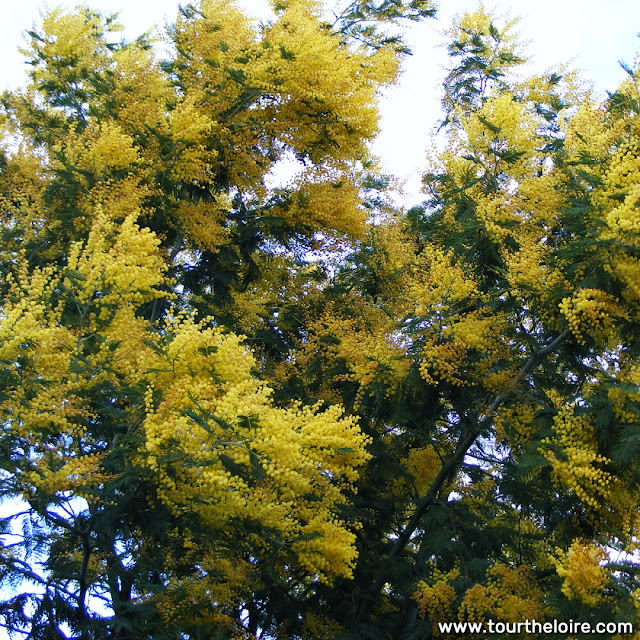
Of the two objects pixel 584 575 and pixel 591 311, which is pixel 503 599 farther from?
pixel 591 311

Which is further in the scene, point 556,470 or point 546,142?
point 546,142

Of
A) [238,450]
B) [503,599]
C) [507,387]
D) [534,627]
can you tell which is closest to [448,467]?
[507,387]

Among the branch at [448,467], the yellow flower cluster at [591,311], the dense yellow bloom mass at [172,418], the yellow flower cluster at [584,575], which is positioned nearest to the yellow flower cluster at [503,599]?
the yellow flower cluster at [584,575]

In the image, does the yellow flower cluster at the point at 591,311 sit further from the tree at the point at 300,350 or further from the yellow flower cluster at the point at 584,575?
the yellow flower cluster at the point at 584,575

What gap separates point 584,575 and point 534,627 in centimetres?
94

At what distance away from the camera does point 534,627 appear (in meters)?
6.41

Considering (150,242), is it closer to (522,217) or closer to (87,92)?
(522,217)

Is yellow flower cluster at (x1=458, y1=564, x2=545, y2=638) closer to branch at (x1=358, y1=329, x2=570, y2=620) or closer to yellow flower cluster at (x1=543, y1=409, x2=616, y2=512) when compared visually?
yellow flower cluster at (x1=543, y1=409, x2=616, y2=512)

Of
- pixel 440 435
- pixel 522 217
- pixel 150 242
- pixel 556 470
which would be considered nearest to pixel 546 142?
pixel 522 217

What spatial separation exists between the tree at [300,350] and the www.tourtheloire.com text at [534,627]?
0.10m

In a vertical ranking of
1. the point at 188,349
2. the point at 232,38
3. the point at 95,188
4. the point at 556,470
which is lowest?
the point at 556,470

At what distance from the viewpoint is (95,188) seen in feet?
28.6

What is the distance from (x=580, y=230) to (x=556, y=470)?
8.21 ft

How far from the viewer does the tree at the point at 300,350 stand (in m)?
6.06
